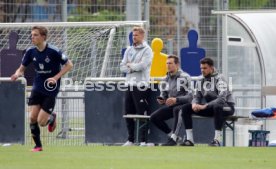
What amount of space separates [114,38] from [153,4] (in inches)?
91.0

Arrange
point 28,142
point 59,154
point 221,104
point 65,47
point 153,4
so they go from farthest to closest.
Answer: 1. point 153,4
2. point 65,47
3. point 28,142
4. point 221,104
5. point 59,154

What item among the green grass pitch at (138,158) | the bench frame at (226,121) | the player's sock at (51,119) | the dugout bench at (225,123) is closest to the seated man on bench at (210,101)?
the dugout bench at (225,123)

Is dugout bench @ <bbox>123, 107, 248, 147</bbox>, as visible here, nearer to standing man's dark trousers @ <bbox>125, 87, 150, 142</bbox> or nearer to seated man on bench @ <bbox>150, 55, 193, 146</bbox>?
standing man's dark trousers @ <bbox>125, 87, 150, 142</bbox>

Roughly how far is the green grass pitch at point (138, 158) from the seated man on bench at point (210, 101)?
3.86ft

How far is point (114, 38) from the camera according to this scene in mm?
24266

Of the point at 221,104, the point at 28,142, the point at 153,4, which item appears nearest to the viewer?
the point at 221,104

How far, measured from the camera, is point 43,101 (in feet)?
61.3

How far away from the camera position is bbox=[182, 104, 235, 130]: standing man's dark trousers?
20.5 meters

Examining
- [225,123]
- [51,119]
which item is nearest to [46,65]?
[51,119]

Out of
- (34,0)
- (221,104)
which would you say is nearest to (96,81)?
(221,104)

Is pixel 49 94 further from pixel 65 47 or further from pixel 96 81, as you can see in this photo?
pixel 65 47

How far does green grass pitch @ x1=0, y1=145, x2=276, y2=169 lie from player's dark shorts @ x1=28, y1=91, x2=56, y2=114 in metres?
0.68

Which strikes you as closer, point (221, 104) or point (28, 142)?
point (221, 104)

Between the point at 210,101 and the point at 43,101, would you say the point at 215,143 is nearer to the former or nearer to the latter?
the point at 210,101
